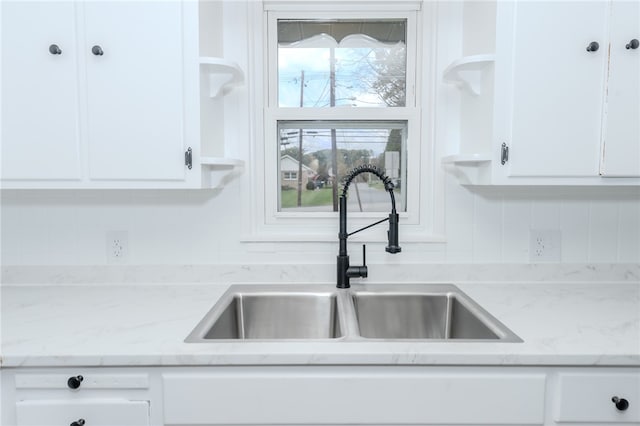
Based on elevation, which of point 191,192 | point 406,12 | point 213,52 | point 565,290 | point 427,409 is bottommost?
point 427,409

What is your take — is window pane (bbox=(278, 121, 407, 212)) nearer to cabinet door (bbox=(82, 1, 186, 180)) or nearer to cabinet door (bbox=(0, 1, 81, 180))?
cabinet door (bbox=(82, 1, 186, 180))

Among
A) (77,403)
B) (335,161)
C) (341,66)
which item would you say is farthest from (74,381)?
(341,66)

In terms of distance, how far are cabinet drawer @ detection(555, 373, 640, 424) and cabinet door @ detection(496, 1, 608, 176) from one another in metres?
0.64

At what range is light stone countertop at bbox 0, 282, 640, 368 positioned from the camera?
1.02 meters

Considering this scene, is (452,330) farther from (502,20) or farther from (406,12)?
(406,12)

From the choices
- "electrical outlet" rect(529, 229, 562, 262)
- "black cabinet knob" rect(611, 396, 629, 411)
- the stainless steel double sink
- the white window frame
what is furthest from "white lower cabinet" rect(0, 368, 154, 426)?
"electrical outlet" rect(529, 229, 562, 262)

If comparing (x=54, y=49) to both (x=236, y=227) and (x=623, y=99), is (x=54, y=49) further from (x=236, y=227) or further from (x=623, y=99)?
(x=623, y=99)

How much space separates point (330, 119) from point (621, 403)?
1.29m

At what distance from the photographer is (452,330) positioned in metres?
1.48

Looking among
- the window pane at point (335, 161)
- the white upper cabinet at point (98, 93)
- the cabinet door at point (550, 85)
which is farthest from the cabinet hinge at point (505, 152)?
the white upper cabinet at point (98, 93)

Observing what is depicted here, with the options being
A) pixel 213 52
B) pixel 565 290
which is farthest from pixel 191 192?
pixel 565 290

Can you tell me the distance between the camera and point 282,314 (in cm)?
155

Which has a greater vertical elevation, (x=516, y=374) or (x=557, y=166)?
(x=557, y=166)

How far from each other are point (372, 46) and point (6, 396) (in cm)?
168
